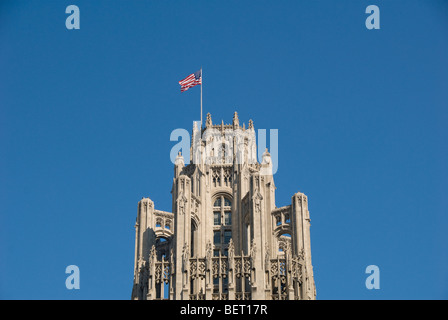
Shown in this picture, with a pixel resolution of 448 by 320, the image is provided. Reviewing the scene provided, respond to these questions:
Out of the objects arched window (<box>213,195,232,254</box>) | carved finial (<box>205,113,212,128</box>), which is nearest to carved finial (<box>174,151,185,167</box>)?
carved finial (<box>205,113,212,128</box>)

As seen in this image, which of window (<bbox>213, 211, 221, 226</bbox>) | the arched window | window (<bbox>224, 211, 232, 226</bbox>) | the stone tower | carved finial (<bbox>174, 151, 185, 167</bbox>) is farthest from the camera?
carved finial (<bbox>174, 151, 185, 167</bbox>)

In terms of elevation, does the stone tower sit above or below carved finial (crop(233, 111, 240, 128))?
below

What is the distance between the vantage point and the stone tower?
117 metres

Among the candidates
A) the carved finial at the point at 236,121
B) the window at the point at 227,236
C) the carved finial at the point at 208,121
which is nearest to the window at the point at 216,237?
the window at the point at 227,236

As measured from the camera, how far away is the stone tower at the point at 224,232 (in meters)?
117

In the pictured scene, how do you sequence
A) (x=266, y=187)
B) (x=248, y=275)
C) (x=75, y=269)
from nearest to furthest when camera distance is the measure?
(x=75, y=269), (x=248, y=275), (x=266, y=187)

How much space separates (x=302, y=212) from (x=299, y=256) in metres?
5.76

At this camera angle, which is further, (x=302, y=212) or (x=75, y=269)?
(x=302, y=212)

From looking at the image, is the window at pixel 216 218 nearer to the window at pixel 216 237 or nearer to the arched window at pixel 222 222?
the arched window at pixel 222 222

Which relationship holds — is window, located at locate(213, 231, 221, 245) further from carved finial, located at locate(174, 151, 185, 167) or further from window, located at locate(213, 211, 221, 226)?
→ carved finial, located at locate(174, 151, 185, 167)

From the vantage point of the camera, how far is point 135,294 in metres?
118

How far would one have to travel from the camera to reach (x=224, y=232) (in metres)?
128
